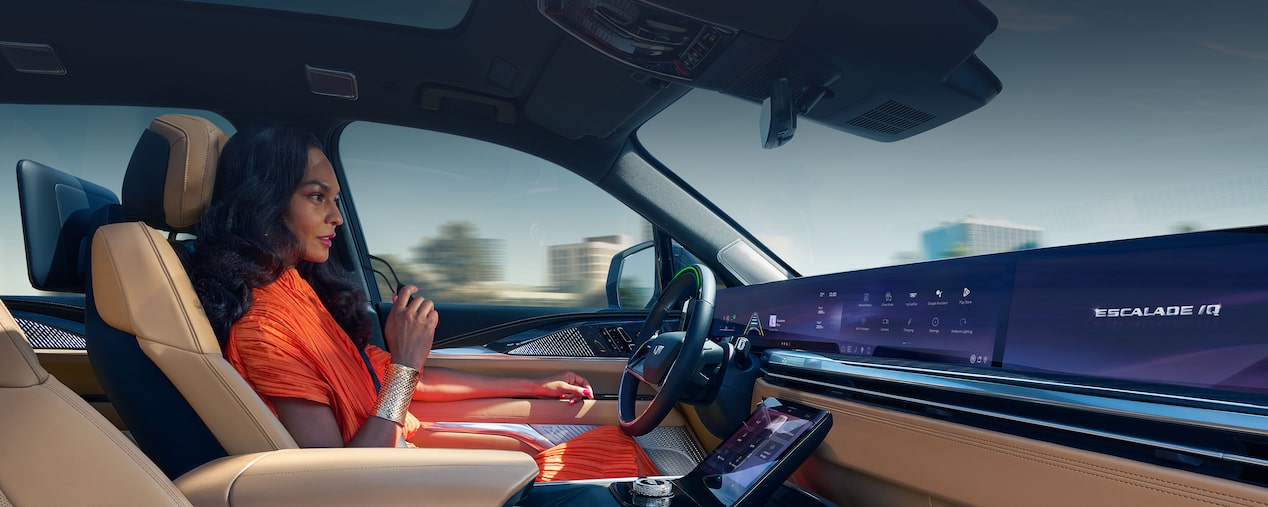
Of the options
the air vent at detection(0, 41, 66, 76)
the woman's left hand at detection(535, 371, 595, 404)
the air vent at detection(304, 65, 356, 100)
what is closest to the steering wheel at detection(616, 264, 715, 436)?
the woman's left hand at detection(535, 371, 595, 404)

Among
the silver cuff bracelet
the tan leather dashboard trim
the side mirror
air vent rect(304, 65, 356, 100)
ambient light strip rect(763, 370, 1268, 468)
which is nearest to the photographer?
ambient light strip rect(763, 370, 1268, 468)

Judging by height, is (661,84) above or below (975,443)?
above

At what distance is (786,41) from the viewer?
5.90 feet

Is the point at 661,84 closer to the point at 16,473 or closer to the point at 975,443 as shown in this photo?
the point at 975,443

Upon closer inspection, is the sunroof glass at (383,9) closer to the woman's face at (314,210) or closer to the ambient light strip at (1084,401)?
the woman's face at (314,210)

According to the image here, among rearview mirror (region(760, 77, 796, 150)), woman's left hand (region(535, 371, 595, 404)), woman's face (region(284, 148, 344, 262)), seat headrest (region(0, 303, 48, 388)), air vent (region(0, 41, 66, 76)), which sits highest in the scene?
rearview mirror (region(760, 77, 796, 150))

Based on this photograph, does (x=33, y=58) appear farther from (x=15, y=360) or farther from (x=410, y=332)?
(x=15, y=360)

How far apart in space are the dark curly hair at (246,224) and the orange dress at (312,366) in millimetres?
35

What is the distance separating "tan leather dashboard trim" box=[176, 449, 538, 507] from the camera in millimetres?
1004

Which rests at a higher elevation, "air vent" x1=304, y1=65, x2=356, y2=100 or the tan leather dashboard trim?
"air vent" x1=304, y1=65, x2=356, y2=100

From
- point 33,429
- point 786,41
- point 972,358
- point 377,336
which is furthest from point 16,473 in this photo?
point 377,336

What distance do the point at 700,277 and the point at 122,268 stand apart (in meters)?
1.10

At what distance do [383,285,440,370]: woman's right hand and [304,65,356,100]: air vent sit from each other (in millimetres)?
1454

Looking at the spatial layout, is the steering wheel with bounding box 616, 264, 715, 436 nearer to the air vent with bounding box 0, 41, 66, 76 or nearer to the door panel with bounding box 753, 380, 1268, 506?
the door panel with bounding box 753, 380, 1268, 506
